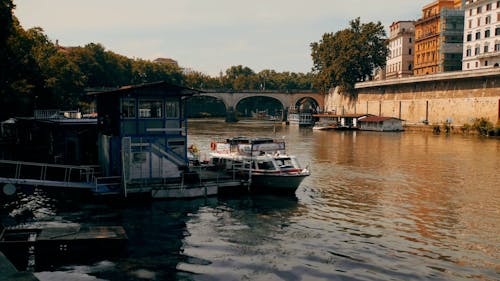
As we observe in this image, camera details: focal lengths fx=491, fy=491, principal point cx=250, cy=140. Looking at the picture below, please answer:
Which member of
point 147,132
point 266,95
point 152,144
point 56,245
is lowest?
point 56,245

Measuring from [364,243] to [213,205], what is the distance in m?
9.63

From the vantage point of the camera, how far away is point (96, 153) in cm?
3528

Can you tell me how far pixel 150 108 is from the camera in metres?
28.7

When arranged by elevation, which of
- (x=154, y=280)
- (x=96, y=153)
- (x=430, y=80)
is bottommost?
(x=154, y=280)

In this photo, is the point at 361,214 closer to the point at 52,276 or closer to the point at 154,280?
the point at 154,280

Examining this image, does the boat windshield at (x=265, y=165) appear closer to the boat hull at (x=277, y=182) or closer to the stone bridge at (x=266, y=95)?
the boat hull at (x=277, y=182)

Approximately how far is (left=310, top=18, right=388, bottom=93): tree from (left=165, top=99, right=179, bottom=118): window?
9838cm

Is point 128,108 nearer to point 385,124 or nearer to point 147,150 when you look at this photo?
point 147,150

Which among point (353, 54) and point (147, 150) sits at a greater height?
point (353, 54)

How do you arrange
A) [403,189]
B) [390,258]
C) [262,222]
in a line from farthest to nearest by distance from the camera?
[403,189] → [262,222] → [390,258]

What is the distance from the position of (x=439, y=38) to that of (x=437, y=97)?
73.0ft

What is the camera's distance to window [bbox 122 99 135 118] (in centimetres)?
2798

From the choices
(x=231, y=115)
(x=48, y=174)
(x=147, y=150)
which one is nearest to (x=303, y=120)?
(x=231, y=115)

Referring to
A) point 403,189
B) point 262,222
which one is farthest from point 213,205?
point 403,189
